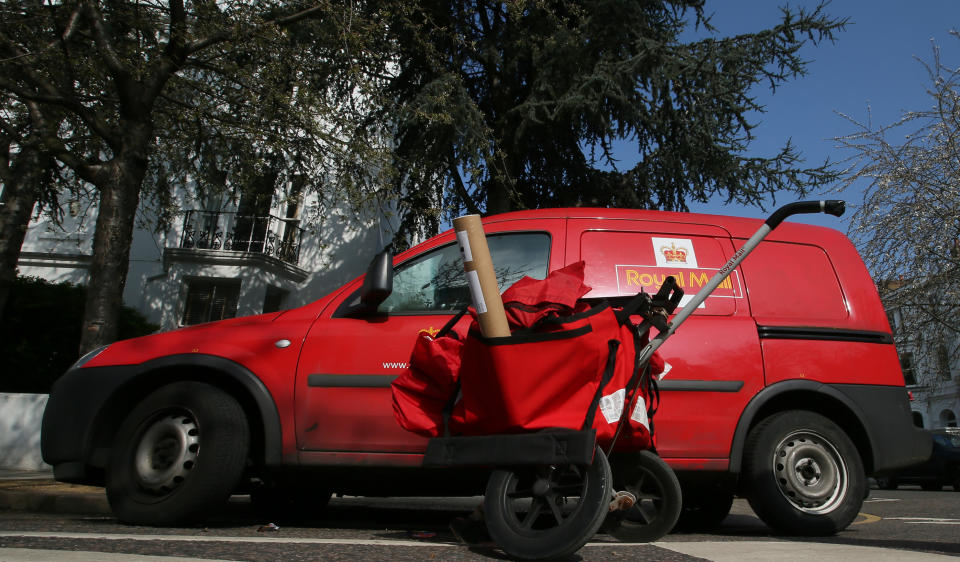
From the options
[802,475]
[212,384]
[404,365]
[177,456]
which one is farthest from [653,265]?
[177,456]

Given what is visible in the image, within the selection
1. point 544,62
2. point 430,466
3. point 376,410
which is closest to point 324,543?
point 430,466

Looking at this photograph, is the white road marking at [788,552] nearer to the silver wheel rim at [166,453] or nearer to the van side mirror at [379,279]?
the van side mirror at [379,279]

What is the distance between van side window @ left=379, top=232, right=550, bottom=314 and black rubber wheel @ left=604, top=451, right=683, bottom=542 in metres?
1.34

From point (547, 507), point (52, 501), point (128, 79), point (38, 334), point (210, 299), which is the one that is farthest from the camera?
point (210, 299)

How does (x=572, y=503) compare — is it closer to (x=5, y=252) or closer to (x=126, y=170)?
(x=126, y=170)

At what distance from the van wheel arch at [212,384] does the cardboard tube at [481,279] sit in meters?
1.68

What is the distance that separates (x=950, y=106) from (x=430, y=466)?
1620 centimetres

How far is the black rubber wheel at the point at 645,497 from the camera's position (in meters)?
3.12

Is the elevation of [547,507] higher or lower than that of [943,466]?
higher

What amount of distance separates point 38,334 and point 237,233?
6.07 meters

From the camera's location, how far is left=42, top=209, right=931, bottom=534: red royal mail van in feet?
12.7

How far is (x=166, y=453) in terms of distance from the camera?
3.89 metres

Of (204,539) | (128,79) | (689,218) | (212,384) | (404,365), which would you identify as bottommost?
(204,539)

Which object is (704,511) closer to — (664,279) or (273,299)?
(664,279)
